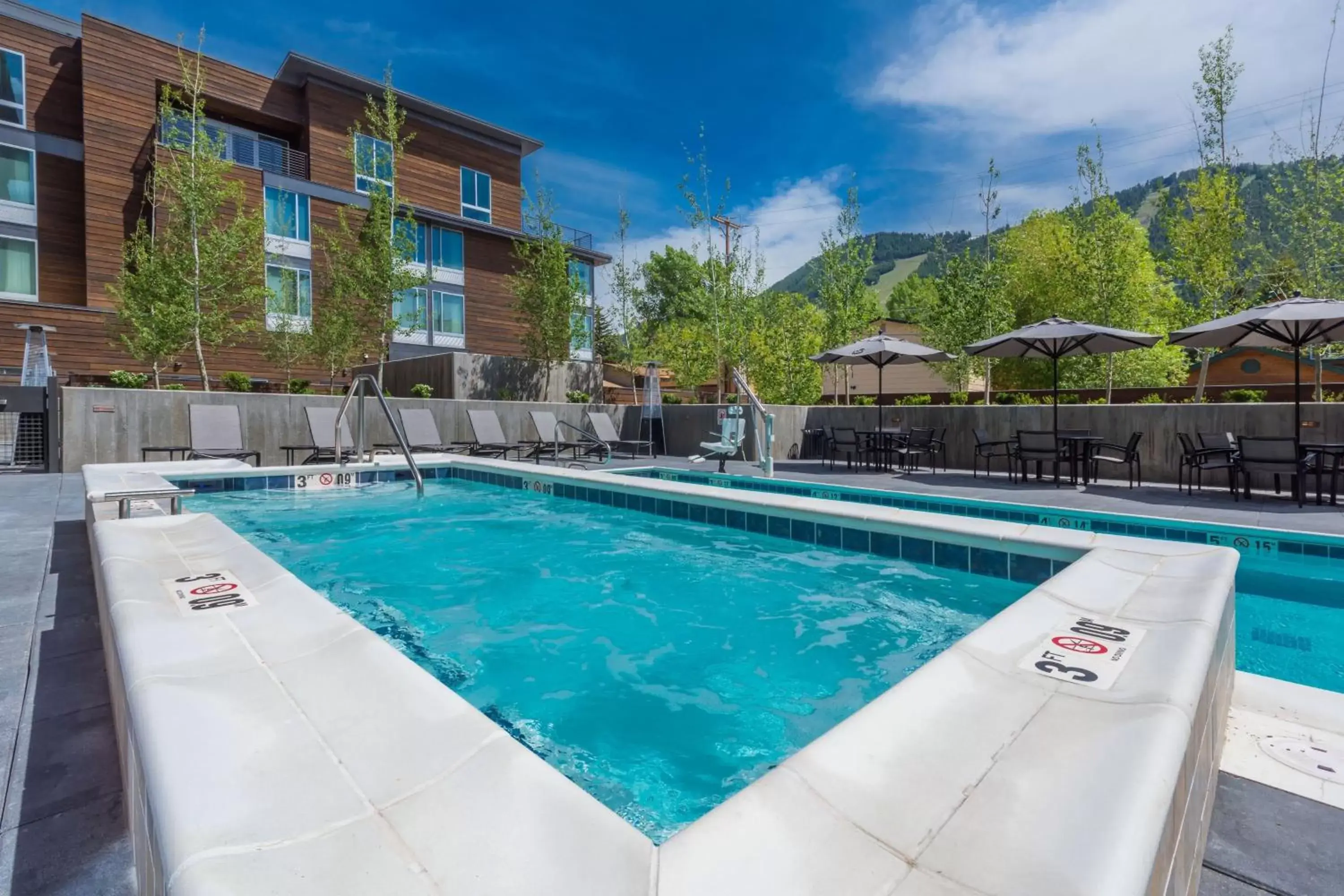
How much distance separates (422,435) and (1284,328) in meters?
11.1

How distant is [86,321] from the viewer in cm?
1357

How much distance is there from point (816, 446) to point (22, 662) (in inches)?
435

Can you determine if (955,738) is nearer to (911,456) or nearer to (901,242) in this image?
(911,456)

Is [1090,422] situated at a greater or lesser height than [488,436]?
greater

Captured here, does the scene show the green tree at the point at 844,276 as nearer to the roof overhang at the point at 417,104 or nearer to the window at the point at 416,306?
the roof overhang at the point at 417,104

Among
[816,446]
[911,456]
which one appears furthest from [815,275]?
[911,456]

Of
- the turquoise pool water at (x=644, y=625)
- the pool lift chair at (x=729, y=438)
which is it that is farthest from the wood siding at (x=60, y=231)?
the pool lift chair at (x=729, y=438)

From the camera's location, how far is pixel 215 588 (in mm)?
2168

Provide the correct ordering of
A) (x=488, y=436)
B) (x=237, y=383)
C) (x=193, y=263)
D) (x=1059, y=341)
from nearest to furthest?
(x=1059, y=341) < (x=488, y=436) < (x=193, y=263) < (x=237, y=383)

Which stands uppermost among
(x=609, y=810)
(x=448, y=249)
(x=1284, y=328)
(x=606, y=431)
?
(x=448, y=249)

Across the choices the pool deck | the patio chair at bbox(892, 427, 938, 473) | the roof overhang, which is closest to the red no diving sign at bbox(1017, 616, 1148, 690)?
the pool deck

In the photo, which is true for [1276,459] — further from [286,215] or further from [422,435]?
[286,215]

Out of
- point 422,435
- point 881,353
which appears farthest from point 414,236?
point 881,353

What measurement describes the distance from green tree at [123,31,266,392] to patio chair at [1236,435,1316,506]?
14426 millimetres
